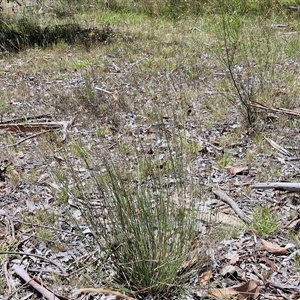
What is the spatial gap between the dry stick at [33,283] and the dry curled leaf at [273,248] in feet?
3.66

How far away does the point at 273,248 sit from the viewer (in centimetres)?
250

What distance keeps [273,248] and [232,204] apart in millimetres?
485

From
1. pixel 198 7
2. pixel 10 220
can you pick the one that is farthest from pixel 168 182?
pixel 198 7

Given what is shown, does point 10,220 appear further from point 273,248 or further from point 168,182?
point 273,248

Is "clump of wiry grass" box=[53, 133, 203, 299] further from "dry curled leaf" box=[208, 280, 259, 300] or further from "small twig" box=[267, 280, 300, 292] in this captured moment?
"small twig" box=[267, 280, 300, 292]

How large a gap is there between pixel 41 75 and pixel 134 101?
2.03 metres

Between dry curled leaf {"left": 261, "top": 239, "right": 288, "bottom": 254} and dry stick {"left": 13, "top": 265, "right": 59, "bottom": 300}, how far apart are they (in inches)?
44.0

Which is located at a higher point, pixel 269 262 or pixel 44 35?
pixel 269 262

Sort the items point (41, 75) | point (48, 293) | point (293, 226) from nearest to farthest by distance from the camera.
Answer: point (48, 293)
point (293, 226)
point (41, 75)

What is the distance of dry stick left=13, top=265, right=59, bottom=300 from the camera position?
222 centimetres

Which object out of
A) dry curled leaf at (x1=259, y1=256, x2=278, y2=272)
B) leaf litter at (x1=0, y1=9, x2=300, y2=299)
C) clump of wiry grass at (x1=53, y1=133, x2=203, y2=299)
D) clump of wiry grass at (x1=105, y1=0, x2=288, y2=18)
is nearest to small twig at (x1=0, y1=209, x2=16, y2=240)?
leaf litter at (x1=0, y1=9, x2=300, y2=299)

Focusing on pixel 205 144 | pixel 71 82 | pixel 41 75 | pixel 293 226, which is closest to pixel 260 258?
pixel 293 226

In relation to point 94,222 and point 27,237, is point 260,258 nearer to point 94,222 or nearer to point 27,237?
point 94,222

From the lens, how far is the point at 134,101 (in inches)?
203
